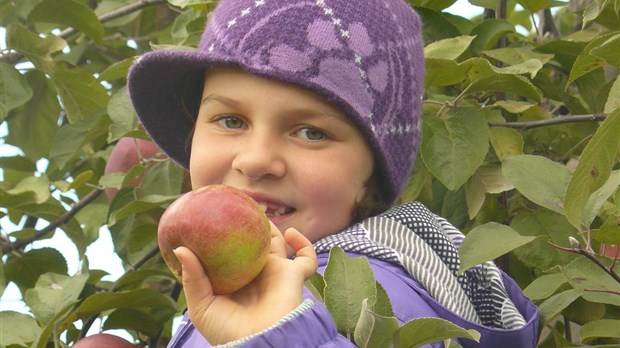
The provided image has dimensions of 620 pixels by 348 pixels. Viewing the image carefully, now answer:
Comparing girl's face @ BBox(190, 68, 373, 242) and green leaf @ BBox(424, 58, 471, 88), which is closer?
girl's face @ BBox(190, 68, 373, 242)

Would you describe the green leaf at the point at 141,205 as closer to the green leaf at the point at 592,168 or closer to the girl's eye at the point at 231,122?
the girl's eye at the point at 231,122

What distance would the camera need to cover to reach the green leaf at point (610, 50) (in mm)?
1571

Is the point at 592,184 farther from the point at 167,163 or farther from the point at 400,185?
the point at 167,163

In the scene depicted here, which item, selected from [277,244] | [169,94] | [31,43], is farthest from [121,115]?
[277,244]

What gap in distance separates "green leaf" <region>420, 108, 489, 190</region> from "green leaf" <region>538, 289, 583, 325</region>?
240 mm

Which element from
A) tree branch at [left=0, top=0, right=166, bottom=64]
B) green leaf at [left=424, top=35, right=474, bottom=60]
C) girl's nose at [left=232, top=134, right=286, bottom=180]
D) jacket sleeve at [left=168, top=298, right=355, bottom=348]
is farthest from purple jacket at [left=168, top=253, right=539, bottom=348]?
tree branch at [left=0, top=0, right=166, bottom=64]

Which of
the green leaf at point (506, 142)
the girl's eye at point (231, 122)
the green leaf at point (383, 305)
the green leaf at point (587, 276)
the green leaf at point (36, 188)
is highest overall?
the girl's eye at point (231, 122)

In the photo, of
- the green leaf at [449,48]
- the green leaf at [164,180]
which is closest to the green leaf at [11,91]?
the green leaf at [164,180]

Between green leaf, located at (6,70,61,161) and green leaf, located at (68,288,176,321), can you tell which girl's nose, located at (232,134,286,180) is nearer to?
green leaf, located at (68,288,176,321)

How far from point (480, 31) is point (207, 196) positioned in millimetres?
936

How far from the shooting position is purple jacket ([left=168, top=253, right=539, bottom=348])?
1.16 metres

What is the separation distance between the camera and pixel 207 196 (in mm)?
1239

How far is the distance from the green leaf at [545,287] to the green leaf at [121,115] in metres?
0.81

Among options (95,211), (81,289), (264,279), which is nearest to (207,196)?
(264,279)
